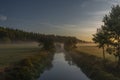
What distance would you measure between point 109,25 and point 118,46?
4750mm

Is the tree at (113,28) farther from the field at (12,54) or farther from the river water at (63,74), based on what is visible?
the field at (12,54)

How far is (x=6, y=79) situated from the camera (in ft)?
93.8

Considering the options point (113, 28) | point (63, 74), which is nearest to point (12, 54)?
point (63, 74)

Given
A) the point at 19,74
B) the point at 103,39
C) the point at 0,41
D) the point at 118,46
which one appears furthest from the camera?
the point at 0,41

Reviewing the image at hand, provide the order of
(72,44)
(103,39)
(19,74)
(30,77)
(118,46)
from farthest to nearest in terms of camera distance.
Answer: (72,44)
(103,39)
(118,46)
(30,77)
(19,74)

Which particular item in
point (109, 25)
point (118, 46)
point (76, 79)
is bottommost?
point (76, 79)

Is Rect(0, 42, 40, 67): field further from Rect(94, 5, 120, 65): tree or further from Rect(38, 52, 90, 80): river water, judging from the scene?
Rect(94, 5, 120, 65): tree

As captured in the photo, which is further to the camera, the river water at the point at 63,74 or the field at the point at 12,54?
the field at the point at 12,54

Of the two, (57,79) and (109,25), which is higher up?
(109,25)

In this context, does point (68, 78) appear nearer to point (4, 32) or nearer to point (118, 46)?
point (118, 46)

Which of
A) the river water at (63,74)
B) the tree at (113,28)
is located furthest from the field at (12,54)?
the tree at (113,28)

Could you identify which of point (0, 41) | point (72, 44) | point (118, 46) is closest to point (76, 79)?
point (118, 46)

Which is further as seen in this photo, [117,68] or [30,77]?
[117,68]

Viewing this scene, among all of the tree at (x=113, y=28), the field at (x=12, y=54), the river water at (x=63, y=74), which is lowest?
the river water at (x=63, y=74)
